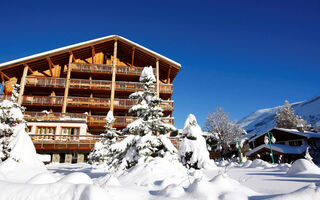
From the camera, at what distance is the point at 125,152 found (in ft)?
35.5

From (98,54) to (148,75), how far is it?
23892mm

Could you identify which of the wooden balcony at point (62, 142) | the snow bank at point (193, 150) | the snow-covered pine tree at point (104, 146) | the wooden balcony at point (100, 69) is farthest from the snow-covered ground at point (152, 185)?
the wooden balcony at point (100, 69)

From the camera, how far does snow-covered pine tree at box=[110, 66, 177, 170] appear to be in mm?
9859

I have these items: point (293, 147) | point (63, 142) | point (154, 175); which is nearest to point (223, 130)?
point (293, 147)

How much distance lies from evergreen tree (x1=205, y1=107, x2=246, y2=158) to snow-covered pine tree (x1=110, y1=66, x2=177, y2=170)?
24.8 m

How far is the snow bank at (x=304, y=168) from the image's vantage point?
6795 millimetres

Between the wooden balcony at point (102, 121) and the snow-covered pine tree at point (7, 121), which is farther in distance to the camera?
the wooden balcony at point (102, 121)

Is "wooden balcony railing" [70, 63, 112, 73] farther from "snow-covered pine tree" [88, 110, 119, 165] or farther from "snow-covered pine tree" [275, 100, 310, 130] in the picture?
"snow-covered pine tree" [275, 100, 310, 130]

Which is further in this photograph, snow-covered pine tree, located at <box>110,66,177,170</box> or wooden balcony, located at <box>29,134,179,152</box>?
wooden balcony, located at <box>29,134,179,152</box>

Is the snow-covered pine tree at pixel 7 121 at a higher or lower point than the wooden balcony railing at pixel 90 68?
lower

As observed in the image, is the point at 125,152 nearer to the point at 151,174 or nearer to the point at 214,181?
the point at 151,174

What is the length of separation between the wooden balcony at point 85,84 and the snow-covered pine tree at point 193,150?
14.6m

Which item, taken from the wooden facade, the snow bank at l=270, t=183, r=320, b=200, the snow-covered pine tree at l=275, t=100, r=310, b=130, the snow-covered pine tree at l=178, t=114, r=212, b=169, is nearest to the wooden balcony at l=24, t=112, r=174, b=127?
the wooden facade

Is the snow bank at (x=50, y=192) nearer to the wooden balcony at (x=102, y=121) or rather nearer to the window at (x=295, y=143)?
the wooden balcony at (x=102, y=121)
